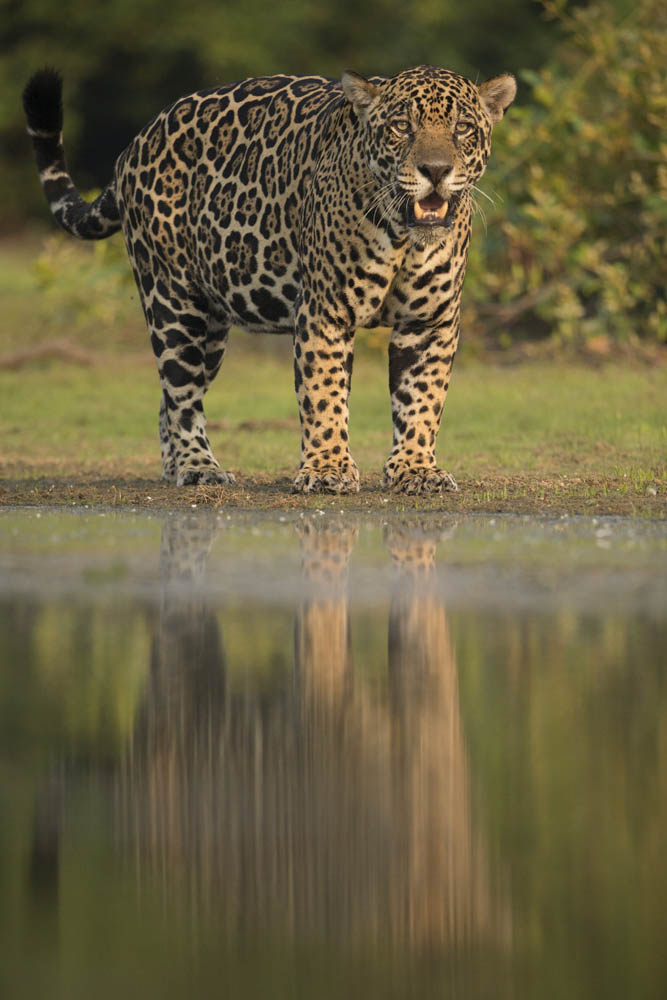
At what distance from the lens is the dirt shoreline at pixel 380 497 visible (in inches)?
336

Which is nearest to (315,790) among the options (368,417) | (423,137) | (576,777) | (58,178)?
(576,777)

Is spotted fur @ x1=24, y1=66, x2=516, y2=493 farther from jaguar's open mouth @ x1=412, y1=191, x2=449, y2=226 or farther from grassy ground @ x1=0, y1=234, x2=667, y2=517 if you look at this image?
grassy ground @ x1=0, y1=234, x2=667, y2=517

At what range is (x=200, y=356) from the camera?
33.2ft

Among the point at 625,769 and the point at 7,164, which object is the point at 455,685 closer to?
the point at 625,769

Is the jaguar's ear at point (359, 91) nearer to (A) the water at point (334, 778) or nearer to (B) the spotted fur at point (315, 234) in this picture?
(B) the spotted fur at point (315, 234)

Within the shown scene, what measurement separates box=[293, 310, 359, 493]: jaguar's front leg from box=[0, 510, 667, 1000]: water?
1.89 meters

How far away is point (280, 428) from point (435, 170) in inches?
184

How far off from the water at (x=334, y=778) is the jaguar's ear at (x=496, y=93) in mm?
2708

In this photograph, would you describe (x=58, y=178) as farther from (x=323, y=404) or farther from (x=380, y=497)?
(x=380, y=497)

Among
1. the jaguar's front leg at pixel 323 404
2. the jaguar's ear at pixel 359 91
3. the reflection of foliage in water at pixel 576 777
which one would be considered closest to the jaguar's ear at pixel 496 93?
the jaguar's ear at pixel 359 91

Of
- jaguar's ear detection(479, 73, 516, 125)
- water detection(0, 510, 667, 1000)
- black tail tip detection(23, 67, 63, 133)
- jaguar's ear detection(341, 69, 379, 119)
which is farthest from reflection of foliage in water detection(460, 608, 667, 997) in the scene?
black tail tip detection(23, 67, 63, 133)

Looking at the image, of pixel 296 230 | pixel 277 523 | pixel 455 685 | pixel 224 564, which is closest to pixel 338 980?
pixel 455 685

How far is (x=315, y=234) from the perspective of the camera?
9.04 meters

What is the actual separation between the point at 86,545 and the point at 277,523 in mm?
900
